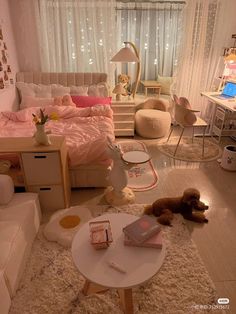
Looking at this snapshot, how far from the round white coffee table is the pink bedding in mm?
1045

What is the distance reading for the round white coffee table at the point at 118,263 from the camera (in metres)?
1.14

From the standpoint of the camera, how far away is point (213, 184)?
2.66 meters

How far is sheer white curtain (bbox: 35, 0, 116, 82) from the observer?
365 cm

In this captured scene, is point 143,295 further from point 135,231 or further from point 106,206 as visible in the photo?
point 106,206

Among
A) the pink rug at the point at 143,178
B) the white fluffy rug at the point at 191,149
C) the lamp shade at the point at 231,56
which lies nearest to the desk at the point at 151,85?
the white fluffy rug at the point at 191,149

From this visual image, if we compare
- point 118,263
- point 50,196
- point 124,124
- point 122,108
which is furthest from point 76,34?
point 118,263

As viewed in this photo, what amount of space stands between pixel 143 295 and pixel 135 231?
1.52 ft

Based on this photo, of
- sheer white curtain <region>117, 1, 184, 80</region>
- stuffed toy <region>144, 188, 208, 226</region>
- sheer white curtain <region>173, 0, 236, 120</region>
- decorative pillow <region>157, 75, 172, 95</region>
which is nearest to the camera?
stuffed toy <region>144, 188, 208, 226</region>

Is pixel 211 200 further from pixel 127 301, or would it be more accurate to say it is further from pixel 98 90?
pixel 98 90

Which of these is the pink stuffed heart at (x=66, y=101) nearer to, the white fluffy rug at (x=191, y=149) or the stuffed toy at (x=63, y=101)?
the stuffed toy at (x=63, y=101)

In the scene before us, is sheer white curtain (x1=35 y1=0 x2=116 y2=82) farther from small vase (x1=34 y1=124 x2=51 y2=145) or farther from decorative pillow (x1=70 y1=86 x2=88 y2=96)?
small vase (x1=34 y1=124 x2=51 y2=145)

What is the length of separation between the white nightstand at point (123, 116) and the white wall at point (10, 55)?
5.05 ft

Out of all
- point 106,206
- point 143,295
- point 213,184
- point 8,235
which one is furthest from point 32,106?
point 143,295

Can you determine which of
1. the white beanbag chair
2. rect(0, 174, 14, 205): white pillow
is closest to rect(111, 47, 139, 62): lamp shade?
the white beanbag chair
